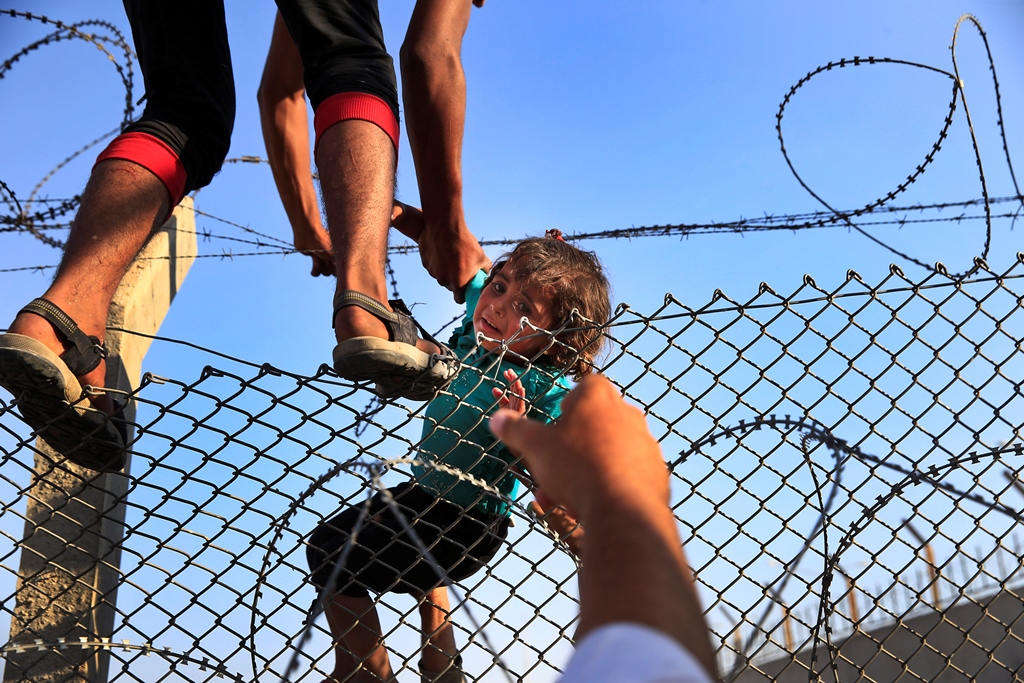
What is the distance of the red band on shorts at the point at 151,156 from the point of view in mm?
2143

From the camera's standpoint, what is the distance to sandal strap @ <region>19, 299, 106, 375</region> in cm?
185

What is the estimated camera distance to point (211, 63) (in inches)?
94.0

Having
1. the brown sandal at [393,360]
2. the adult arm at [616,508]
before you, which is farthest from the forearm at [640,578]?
the brown sandal at [393,360]

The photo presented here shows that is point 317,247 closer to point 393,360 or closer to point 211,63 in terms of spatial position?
point 211,63

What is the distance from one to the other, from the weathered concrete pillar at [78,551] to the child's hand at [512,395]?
86 cm

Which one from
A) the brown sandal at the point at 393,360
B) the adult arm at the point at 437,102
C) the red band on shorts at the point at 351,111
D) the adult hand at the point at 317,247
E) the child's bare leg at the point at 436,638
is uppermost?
the adult hand at the point at 317,247

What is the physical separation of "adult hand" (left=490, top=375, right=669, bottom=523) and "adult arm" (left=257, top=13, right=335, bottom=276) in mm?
2445

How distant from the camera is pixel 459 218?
256 cm

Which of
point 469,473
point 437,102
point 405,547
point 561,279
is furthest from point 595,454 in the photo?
point 561,279

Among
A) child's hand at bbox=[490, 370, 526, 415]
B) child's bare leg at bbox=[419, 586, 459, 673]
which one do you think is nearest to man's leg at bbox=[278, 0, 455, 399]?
child's hand at bbox=[490, 370, 526, 415]

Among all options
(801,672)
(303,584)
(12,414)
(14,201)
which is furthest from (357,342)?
(801,672)

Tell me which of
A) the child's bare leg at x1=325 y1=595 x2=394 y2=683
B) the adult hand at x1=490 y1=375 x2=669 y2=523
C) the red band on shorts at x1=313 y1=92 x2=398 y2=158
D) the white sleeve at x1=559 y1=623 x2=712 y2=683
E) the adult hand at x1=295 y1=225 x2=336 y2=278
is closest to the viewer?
the white sleeve at x1=559 y1=623 x2=712 y2=683

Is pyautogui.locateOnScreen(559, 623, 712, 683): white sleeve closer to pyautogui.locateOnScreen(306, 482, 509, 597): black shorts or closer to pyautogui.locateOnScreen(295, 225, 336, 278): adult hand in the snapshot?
pyautogui.locateOnScreen(306, 482, 509, 597): black shorts

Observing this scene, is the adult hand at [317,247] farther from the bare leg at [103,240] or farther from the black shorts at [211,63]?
the bare leg at [103,240]
